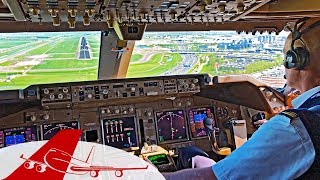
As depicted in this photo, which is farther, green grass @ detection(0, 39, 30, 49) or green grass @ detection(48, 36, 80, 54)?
green grass @ detection(48, 36, 80, 54)

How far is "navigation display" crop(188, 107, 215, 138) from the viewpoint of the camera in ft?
10.6

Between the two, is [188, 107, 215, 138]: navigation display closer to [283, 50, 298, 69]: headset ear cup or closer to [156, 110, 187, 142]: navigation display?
[156, 110, 187, 142]: navigation display

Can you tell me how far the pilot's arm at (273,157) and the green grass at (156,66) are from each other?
236cm

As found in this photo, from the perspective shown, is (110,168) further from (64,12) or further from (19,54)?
(19,54)

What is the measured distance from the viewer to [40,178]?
37cm

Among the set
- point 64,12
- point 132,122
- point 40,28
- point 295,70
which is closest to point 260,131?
point 295,70

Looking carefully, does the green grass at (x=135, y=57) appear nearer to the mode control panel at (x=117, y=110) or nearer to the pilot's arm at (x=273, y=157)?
the mode control panel at (x=117, y=110)

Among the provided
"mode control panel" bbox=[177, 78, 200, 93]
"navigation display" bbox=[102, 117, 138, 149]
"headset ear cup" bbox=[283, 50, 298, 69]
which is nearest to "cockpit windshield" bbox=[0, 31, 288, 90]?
"mode control panel" bbox=[177, 78, 200, 93]

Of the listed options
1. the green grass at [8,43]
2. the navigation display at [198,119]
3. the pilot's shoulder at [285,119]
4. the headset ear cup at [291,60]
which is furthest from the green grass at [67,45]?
the pilot's shoulder at [285,119]

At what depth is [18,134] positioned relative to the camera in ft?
9.02

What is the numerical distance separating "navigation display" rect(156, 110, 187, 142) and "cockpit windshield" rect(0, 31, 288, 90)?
38 centimetres

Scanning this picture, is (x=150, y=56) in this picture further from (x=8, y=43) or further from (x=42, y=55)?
(x=8, y=43)

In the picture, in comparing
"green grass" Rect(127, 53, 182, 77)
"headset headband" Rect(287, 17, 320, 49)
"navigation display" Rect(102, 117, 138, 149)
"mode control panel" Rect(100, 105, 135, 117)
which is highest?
"headset headband" Rect(287, 17, 320, 49)

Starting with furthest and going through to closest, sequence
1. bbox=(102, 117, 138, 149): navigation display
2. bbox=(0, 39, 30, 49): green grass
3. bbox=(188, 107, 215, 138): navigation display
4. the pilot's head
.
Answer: bbox=(188, 107, 215, 138): navigation display < bbox=(102, 117, 138, 149): navigation display < bbox=(0, 39, 30, 49): green grass < the pilot's head
